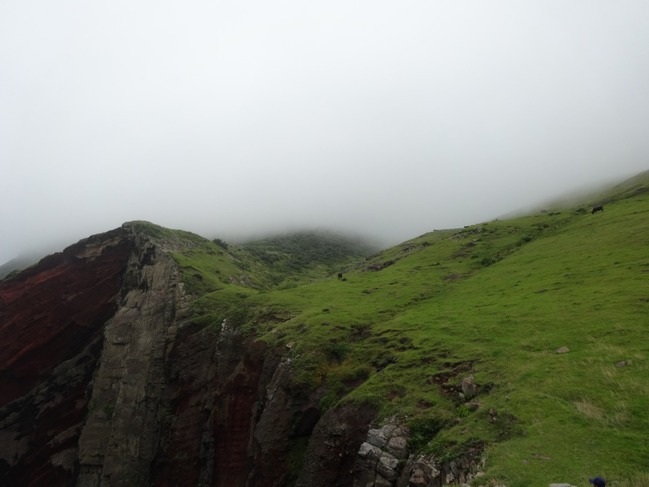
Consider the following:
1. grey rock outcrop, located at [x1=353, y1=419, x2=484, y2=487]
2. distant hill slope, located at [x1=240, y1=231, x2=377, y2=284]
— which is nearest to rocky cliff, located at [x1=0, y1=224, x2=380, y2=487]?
grey rock outcrop, located at [x1=353, y1=419, x2=484, y2=487]

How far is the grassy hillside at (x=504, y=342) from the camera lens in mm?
17125

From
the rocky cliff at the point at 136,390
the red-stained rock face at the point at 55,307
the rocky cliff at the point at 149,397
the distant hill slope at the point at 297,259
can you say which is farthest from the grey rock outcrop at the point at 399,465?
the distant hill slope at the point at 297,259

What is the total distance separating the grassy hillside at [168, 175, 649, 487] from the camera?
17.1 metres

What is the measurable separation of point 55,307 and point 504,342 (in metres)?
86.4

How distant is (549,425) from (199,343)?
51.3 meters

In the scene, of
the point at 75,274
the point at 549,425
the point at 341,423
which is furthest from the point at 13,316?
the point at 549,425

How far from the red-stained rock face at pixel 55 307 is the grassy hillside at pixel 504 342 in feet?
78.6

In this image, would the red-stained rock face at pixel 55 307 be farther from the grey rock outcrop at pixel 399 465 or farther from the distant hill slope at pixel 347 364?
the grey rock outcrop at pixel 399 465

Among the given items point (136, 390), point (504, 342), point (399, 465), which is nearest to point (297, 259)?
point (136, 390)

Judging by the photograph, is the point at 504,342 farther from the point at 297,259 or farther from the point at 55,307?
the point at 297,259

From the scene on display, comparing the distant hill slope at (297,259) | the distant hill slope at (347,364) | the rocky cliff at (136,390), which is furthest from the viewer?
the distant hill slope at (297,259)

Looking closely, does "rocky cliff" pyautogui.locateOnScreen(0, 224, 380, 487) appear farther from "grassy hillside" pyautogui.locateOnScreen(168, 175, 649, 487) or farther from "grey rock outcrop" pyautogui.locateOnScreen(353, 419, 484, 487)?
"grassy hillside" pyautogui.locateOnScreen(168, 175, 649, 487)

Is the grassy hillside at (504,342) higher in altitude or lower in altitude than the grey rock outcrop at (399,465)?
higher

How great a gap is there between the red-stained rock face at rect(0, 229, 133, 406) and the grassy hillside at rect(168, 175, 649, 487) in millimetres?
23971
